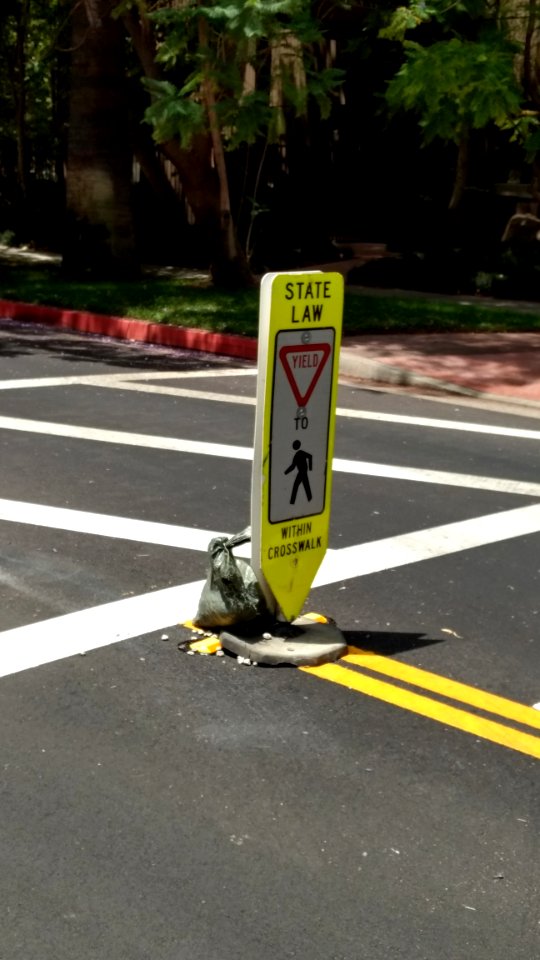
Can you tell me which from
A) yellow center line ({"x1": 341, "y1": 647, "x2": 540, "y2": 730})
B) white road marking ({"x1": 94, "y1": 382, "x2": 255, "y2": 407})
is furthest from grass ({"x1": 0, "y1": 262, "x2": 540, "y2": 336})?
yellow center line ({"x1": 341, "y1": 647, "x2": 540, "y2": 730})

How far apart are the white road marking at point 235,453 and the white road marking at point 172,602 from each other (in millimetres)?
871

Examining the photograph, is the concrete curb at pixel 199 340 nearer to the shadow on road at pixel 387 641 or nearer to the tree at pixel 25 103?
the shadow on road at pixel 387 641

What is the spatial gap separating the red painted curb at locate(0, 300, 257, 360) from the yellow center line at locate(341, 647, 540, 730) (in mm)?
9503

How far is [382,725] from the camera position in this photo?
4973 mm

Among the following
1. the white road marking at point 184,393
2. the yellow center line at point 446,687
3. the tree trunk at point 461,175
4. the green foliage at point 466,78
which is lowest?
the white road marking at point 184,393

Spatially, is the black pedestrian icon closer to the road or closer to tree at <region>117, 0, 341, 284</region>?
the road

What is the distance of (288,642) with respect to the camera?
5660mm

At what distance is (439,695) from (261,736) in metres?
0.83

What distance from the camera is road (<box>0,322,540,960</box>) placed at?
147 inches

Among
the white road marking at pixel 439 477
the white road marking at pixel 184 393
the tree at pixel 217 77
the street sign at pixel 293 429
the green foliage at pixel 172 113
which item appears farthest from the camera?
the green foliage at pixel 172 113

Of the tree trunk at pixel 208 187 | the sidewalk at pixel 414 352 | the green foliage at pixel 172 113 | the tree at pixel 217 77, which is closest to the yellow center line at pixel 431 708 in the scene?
the sidewalk at pixel 414 352

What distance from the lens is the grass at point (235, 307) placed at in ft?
54.4

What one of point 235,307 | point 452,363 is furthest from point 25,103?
point 452,363

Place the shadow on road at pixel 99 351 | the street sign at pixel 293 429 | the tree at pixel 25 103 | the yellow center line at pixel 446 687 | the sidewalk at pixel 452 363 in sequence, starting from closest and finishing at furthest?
the yellow center line at pixel 446 687, the street sign at pixel 293 429, the sidewalk at pixel 452 363, the shadow on road at pixel 99 351, the tree at pixel 25 103
